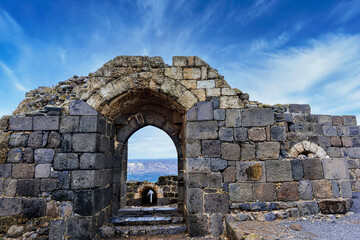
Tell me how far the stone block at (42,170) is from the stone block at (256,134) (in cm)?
407

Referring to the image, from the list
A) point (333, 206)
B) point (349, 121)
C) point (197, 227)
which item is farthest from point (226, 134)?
point (349, 121)

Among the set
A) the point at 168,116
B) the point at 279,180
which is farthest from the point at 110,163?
the point at 279,180

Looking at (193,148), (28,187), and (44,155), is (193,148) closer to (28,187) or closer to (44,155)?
(44,155)

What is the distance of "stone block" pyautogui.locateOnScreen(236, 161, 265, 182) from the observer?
4203 millimetres

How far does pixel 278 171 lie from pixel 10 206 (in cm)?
527

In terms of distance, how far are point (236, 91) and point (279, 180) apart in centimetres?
203

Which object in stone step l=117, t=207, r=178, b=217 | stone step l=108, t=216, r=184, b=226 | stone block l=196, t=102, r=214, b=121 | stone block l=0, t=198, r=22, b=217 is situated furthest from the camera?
stone step l=117, t=207, r=178, b=217

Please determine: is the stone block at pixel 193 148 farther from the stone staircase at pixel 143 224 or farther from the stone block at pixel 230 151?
the stone staircase at pixel 143 224

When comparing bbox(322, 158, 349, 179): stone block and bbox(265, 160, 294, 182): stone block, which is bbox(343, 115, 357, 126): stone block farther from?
bbox(265, 160, 294, 182): stone block

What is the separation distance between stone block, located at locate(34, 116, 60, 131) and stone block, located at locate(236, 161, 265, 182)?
3770 mm

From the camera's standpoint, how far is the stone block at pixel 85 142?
4164 mm

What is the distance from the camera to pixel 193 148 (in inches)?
169

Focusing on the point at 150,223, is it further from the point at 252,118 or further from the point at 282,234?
the point at 252,118

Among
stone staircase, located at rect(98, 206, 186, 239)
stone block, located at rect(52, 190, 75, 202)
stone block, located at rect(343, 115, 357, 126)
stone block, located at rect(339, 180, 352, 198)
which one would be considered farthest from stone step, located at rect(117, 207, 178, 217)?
stone block, located at rect(343, 115, 357, 126)
